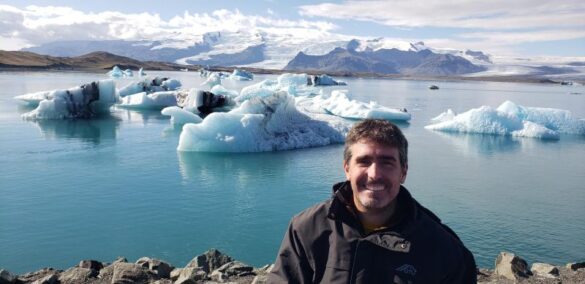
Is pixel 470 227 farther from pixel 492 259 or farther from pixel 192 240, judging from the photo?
pixel 192 240

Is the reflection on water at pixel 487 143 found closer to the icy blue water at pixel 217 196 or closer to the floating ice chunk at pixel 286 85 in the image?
the icy blue water at pixel 217 196

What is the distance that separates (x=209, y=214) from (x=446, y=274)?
576 centimetres

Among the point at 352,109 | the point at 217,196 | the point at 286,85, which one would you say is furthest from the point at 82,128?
the point at 286,85

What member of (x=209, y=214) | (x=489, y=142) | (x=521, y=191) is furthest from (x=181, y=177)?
(x=489, y=142)

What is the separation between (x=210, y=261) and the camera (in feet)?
16.7

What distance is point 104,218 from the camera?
277 inches

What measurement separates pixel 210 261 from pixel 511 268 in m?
3.00

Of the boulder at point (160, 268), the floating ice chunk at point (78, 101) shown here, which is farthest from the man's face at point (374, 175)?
the floating ice chunk at point (78, 101)

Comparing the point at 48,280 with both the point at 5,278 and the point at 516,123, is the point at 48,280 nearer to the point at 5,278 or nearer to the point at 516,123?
the point at 5,278

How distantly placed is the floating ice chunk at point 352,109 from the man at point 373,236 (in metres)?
17.7

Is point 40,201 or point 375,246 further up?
point 375,246

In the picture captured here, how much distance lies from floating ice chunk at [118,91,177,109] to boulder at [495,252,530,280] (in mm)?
20261

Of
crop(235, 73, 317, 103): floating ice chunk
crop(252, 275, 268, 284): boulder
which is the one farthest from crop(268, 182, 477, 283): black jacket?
crop(235, 73, 317, 103): floating ice chunk

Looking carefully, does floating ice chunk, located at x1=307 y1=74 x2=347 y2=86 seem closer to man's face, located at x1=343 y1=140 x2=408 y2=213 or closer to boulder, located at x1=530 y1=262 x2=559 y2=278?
boulder, located at x1=530 y1=262 x2=559 y2=278
